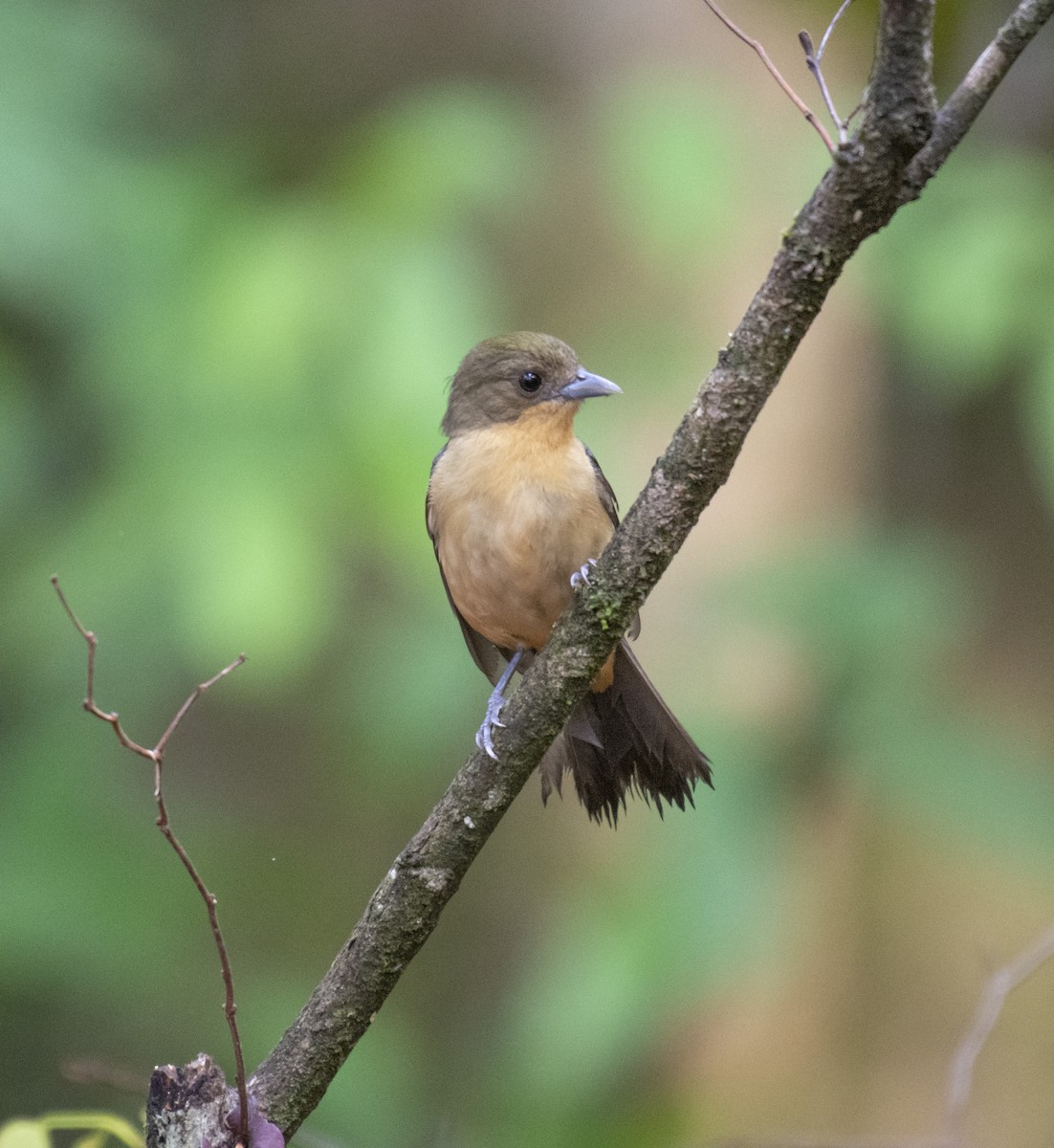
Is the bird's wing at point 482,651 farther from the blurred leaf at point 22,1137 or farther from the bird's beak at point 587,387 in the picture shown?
the blurred leaf at point 22,1137

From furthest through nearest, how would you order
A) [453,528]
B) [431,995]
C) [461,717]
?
[431,995] → [461,717] → [453,528]

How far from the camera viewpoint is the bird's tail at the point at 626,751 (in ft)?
12.5

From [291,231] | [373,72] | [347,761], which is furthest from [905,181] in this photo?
[373,72]

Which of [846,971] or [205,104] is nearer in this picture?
[205,104]

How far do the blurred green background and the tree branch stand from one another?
99 centimetres

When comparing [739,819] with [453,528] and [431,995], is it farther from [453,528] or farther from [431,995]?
[431,995]

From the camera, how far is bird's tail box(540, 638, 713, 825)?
3814 mm

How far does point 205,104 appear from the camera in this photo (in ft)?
17.7

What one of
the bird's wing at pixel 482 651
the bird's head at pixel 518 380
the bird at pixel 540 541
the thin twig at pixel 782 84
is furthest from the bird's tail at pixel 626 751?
the thin twig at pixel 782 84

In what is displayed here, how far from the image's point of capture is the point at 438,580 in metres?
4.80

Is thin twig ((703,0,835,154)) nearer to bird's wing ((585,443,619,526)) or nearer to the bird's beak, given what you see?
the bird's beak

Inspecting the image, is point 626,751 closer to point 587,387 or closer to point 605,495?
point 605,495

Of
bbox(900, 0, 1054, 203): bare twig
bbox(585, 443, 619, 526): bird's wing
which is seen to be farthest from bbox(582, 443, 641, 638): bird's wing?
bbox(900, 0, 1054, 203): bare twig

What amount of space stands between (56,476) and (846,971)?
3460 millimetres
